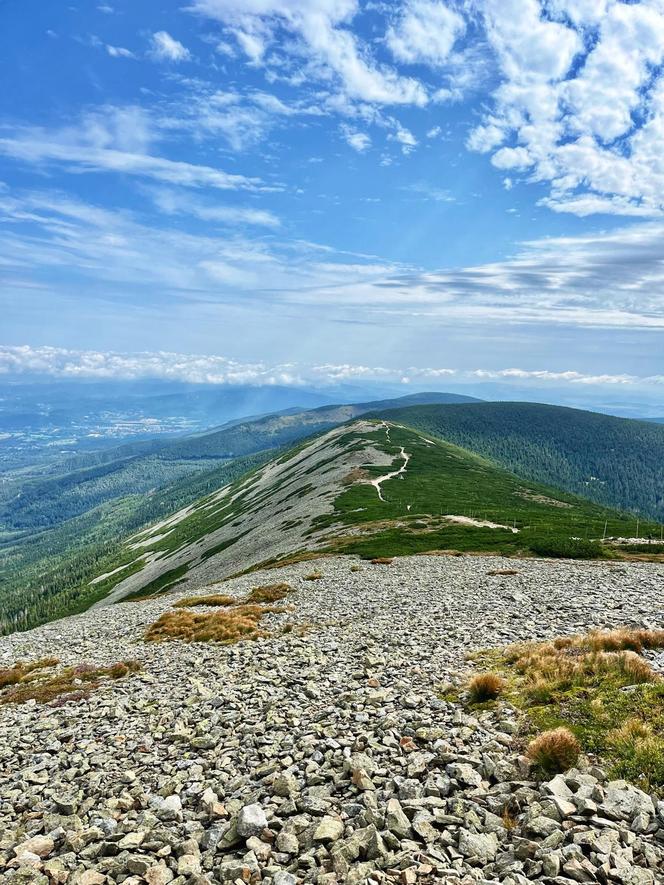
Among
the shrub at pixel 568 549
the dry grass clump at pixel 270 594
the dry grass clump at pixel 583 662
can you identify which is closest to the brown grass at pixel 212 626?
the dry grass clump at pixel 270 594

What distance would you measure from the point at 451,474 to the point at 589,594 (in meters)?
130

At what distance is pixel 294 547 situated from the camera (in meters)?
83.1

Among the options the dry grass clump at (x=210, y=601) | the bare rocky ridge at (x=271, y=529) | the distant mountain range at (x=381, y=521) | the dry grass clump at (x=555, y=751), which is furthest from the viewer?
the bare rocky ridge at (x=271, y=529)

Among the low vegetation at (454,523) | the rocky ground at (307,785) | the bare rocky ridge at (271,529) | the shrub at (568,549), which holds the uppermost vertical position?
the rocky ground at (307,785)

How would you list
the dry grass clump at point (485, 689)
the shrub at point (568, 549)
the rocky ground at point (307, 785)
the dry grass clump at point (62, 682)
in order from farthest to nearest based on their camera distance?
the shrub at point (568, 549), the dry grass clump at point (62, 682), the dry grass clump at point (485, 689), the rocky ground at point (307, 785)

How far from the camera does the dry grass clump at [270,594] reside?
4249 centimetres

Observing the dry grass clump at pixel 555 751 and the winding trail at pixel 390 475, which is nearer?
the dry grass clump at pixel 555 751

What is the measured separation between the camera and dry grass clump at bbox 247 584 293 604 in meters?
42.5

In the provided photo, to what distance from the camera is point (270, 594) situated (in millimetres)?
43344

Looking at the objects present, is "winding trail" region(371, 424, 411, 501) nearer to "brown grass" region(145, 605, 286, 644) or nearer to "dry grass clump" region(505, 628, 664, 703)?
"brown grass" region(145, 605, 286, 644)

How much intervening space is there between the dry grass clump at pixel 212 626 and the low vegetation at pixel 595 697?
15.6 meters

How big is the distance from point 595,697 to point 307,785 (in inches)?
329

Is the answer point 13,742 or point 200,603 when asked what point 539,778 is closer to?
point 13,742

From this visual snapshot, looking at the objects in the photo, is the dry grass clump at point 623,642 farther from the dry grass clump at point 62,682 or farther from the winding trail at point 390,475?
the winding trail at point 390,475
